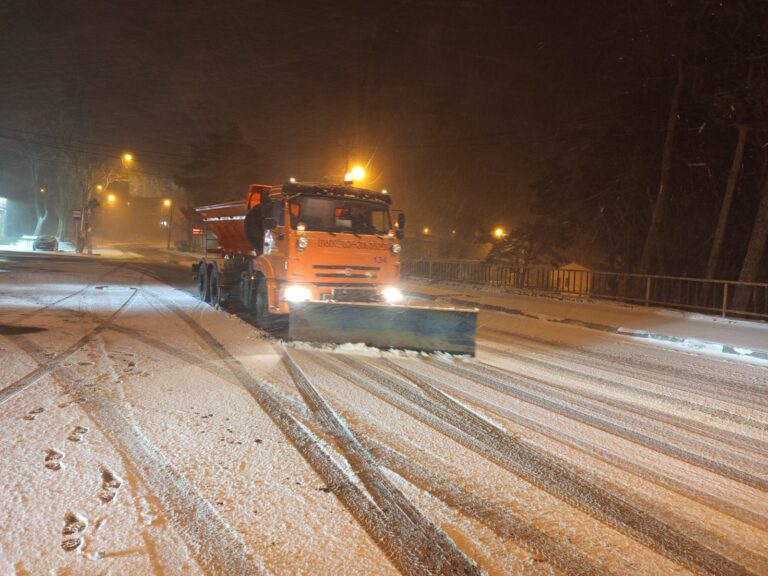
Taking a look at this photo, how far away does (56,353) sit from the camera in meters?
10.0

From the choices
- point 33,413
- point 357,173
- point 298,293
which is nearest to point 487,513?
point 33,413

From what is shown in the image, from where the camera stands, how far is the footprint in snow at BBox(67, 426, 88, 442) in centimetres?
575

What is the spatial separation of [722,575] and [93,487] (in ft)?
13.6

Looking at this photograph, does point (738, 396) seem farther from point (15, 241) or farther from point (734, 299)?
point (15, 241)

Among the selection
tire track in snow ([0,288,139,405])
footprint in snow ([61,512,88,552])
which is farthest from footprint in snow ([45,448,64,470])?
tire track in snow ([0,288,139,405])

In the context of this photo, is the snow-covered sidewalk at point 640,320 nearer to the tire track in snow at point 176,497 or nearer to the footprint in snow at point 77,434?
the tire track in snow at point 176,497

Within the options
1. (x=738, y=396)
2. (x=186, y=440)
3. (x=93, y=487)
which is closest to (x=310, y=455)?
(x=186, y=440)

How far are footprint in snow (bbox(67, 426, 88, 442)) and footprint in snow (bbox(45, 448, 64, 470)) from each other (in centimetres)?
30

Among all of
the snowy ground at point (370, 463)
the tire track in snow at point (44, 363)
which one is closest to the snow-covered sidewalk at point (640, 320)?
the snowy ground at point (370, 463)

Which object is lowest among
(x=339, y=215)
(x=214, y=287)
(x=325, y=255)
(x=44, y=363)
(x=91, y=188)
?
(x=44, y=363)

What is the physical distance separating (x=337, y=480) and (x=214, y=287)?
13636mm

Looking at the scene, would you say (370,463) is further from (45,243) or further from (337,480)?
(45,243)

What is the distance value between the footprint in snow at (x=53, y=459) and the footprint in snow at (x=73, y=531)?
39.4 inches

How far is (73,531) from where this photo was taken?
3.97 metres
